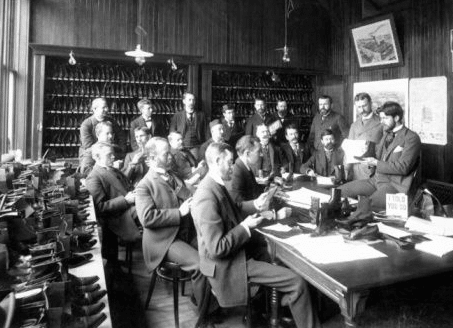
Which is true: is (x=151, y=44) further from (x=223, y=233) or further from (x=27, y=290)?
(x=27, y=290)

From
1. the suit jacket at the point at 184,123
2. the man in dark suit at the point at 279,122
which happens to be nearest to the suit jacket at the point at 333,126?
the man in dark suit at the point at 279,122

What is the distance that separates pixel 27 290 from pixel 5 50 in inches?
202

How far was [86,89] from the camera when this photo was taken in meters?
6.75

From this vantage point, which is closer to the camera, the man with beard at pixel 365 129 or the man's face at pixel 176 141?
the man with beard at pixel 365 129

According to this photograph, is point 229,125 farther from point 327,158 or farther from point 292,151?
point 327,158

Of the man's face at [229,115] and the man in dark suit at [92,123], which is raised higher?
the man's face at [229,115]

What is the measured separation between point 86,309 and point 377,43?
22.1 feet

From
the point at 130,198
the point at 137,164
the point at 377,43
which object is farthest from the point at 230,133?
the point at 130,198

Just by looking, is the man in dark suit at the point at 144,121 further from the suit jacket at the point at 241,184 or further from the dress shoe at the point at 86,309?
the dress shoe at the point at 86,309

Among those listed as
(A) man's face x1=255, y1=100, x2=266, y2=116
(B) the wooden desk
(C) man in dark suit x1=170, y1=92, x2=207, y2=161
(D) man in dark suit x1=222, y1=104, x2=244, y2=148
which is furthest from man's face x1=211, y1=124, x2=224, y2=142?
(B) the wooden desk

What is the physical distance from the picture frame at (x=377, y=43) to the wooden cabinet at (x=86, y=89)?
116 inches

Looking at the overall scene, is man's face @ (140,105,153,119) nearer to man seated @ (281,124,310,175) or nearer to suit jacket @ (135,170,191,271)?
man seated @ (281,124,310,175)

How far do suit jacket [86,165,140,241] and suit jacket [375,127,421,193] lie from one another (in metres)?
2.56

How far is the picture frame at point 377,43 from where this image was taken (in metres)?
6.66
